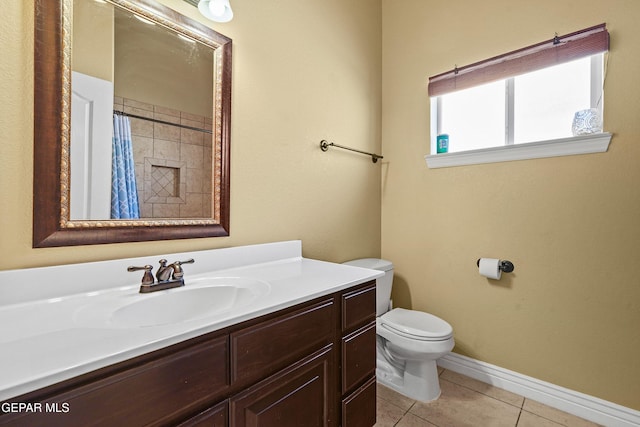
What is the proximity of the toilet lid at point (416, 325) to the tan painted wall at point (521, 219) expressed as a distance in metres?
0.33

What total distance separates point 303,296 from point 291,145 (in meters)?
0.99

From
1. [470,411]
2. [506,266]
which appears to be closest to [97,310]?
[470,411]

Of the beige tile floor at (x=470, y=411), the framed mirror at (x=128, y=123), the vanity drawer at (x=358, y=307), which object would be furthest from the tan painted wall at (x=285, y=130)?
the beige tile floor at (x=470, y=411)

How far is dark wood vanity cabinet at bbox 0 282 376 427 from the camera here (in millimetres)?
564

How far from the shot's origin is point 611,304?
1.53m

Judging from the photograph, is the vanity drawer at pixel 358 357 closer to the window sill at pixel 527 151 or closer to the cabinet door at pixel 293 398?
the cabinet door at pixel 293 398

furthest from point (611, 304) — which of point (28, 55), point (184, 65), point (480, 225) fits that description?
point (28, 55)

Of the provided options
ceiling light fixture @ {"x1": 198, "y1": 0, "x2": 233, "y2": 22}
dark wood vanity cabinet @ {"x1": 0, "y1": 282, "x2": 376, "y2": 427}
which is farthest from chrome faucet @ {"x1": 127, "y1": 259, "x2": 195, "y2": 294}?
ceiling light fixture @ {"x1": 198, "y1": 0, "x2": 233, "y2": 22}

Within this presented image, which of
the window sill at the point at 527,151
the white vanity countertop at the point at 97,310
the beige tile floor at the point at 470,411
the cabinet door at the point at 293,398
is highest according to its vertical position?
the window sill at the point at 527,151

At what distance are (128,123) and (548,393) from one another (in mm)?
2611

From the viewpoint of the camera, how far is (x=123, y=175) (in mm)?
1090

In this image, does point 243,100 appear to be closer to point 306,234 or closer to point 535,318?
point 306,234

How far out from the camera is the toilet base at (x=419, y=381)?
1.74 metres

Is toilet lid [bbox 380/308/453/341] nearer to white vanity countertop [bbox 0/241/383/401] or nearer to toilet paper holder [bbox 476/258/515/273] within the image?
toilet paper holder [bbox 476/258/515/273]
